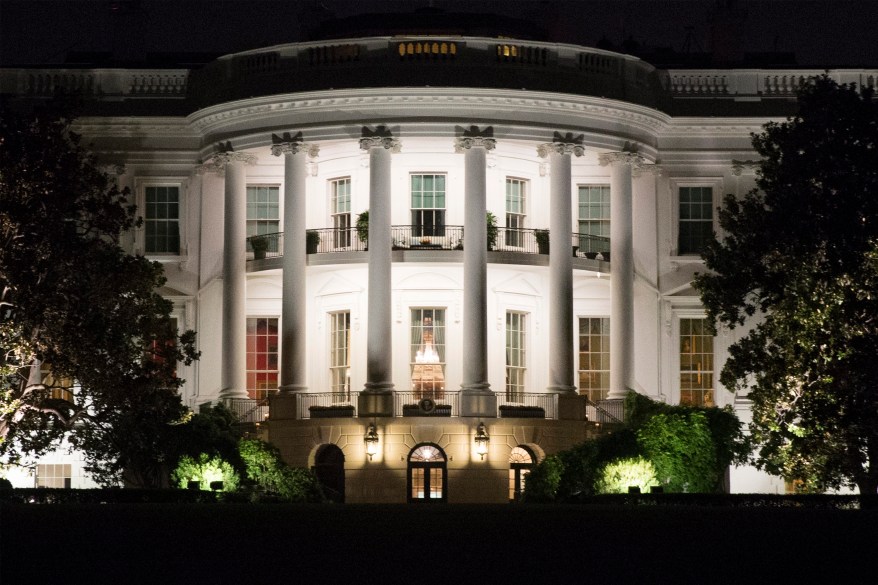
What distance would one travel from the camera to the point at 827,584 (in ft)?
75.3

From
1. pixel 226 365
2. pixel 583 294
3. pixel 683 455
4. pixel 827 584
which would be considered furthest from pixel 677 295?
pixel 827 584

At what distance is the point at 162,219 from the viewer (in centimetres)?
5612

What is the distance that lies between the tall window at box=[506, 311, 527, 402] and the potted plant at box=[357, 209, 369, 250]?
4.83 m

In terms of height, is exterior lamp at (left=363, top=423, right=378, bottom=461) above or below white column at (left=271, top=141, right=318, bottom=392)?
below

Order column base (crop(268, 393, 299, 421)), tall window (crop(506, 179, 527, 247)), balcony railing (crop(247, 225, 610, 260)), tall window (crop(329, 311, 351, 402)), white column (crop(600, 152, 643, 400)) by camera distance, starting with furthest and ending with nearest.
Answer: tall window (crop(506, 179, 527, 247)) < tall window (crop(329, 311, 351, 402)) < balcony railing (crop(247, 225, 610, 260)) < white column (crop(600, 152, 643, 400)) < column base (crop(268, 393, 299, 421))

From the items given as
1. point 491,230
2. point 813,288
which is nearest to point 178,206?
point 491,230

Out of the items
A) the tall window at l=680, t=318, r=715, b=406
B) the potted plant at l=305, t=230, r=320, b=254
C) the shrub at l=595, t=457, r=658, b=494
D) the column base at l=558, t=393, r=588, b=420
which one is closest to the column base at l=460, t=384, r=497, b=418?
the column base at l=558, t=393, r=588, b=420

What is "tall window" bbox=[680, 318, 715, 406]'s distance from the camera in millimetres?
55156

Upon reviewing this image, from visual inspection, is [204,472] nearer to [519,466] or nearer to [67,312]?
[67,312]

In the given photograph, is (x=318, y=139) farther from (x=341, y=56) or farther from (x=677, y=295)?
(x=677, y=295)

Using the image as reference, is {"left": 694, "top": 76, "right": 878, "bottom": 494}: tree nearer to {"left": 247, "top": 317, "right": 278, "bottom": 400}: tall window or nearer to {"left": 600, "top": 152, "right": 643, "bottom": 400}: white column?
{"left": 600, "top": 152, "right": 643, "bottom": 400}: white column

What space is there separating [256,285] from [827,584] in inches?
1344

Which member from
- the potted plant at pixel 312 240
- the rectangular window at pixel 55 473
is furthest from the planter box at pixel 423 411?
the rectangular window at pixel 55 473

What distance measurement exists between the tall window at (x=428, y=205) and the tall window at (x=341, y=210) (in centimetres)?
199
